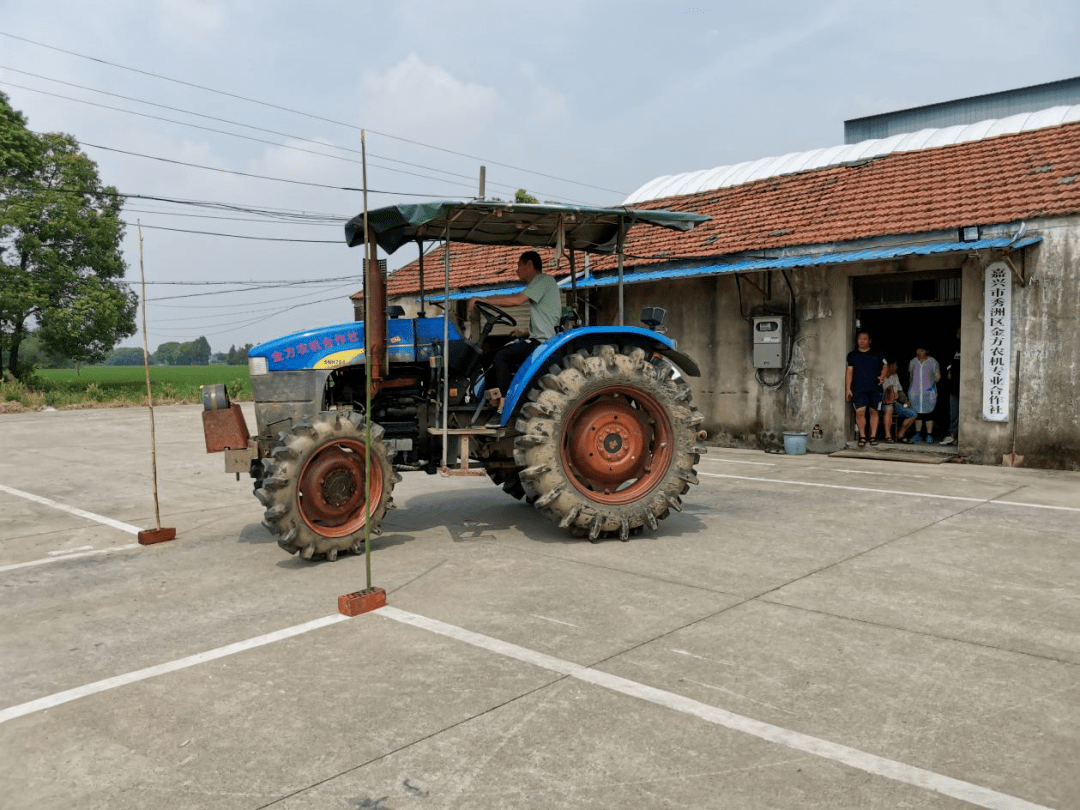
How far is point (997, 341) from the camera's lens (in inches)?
402

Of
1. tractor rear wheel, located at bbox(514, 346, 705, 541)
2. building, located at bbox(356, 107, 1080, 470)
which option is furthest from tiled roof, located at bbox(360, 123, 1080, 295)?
tractor rear wheel, located at bbox(514, 346, 705, 541)

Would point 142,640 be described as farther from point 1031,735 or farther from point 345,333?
point 1031,735

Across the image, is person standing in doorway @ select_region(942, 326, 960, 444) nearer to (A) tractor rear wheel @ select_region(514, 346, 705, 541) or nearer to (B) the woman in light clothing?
(B) the woman in light clothing

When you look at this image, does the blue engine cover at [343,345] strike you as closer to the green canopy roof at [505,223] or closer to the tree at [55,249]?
the green canopy roof at [505,223]

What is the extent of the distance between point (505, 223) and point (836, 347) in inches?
280

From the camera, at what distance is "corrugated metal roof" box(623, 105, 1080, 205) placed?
44.1ft

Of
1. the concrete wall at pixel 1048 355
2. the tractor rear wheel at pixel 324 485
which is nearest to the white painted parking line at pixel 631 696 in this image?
the tractor rear wheel at pixel 324 485

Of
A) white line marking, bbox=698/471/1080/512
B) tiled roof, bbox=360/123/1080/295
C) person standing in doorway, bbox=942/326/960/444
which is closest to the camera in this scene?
white line marking, bbox=698/471/1080/512

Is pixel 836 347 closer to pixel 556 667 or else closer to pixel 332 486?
pixel 332 486

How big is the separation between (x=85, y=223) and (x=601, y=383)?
34.4m

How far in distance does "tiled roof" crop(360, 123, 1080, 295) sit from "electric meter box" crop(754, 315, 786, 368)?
111 centimetres

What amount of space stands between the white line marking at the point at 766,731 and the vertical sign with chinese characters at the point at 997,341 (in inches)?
345

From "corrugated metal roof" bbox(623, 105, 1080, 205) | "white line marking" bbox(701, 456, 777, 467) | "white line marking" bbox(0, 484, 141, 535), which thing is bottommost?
"white line marking" bbox(0, 484, 141, 535)

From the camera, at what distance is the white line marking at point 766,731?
2.50 meters
